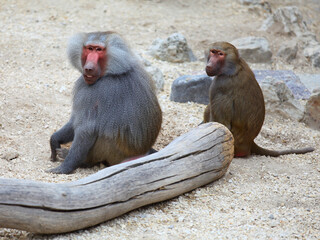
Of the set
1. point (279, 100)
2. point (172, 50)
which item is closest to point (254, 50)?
point (172, 50)

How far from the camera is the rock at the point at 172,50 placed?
23.8 ft

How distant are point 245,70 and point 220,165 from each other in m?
1.26

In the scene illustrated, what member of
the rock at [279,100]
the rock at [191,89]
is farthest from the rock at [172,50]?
the rock at [279,100]

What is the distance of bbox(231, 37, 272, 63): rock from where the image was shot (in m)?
7.55

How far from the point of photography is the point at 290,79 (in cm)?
687

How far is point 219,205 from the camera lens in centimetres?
354

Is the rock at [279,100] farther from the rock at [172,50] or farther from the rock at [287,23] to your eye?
the rock at [287,23]

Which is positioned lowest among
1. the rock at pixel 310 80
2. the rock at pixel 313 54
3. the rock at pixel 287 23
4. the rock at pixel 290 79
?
the rock at pixel 310 80

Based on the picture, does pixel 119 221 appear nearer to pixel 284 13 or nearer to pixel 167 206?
pixel 167 206

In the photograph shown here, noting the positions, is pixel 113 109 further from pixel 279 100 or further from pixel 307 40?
pixel 307 40

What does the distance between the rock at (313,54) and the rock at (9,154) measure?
211 inches

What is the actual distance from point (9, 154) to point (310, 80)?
15.6 feet

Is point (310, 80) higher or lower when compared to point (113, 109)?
lower

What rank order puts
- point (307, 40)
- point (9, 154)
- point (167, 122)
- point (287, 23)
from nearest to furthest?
point (9, 154) → point (167, 122) → point (307, 40) → point (287, 23)
